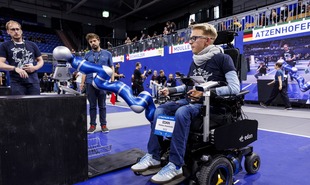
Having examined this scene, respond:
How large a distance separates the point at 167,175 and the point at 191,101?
0.56m

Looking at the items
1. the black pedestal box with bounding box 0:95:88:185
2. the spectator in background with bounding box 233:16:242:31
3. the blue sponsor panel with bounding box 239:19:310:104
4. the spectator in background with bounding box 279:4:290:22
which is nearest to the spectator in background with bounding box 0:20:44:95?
the black pedestal box with bounding box 0:95:88:185

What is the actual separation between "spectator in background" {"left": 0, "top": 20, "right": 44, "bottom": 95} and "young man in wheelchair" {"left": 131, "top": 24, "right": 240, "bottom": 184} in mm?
1556

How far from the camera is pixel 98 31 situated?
71.3ft

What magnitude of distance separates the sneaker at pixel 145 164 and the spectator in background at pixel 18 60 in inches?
59.9

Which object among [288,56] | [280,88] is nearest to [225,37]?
[280,88]

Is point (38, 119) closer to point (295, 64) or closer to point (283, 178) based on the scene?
point (283, 178)

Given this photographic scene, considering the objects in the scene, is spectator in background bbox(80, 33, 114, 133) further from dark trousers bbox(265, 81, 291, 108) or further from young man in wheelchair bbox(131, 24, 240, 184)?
dark trousers bbox(265, 81, 291, 108)

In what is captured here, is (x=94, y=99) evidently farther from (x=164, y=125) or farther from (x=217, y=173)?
(x=217, y=173)

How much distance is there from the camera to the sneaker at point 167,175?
148cm

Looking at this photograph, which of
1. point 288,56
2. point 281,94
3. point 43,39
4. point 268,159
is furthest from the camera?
point 43,39

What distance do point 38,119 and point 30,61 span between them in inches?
53.1

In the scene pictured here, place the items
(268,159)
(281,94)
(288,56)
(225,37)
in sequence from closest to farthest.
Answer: (225,37) → (268,159) → (281,94) → (288,56)

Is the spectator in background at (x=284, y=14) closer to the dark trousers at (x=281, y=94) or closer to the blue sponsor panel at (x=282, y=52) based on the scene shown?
the blue sponsor panel at (x=282, y=52)

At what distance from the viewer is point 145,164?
5.56ft
